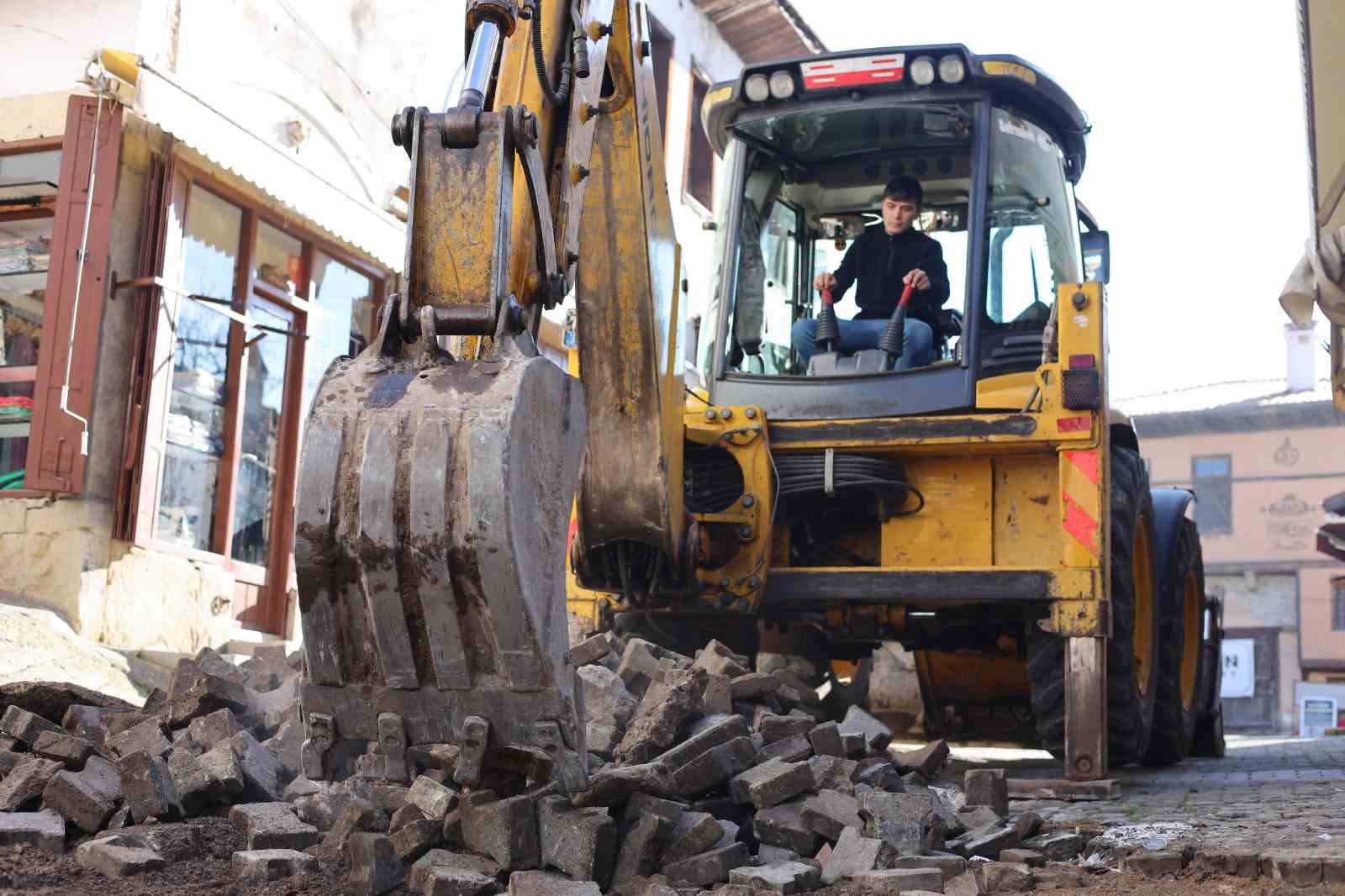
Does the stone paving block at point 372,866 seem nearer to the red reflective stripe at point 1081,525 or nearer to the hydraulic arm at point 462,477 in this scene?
the hydraulic arm at point 462,477

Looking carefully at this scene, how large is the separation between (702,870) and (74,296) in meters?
6.40

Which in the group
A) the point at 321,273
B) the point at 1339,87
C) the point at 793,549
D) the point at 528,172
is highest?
the point at 1339,87

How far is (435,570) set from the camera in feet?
11.9

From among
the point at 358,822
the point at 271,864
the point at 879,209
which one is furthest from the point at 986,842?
the point at 879,209

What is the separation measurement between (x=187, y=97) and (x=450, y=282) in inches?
230

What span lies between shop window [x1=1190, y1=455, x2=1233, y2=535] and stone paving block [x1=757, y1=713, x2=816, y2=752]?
35.0 metres

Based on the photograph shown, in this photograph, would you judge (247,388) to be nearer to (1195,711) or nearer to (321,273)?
(321,273)

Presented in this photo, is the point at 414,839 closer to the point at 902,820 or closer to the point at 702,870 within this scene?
the point at 702,870

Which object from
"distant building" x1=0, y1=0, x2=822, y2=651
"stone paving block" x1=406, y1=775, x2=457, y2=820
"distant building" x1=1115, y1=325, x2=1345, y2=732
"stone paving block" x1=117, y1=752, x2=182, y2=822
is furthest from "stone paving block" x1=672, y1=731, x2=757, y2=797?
"distant building" x1=1115, y1=325, x2=1345, y2=732

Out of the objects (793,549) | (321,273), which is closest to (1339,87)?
(793,549)

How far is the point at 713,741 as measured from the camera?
4910 mm

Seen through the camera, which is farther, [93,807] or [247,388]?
[247,388]

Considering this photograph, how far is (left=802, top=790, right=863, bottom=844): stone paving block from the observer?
4617 mm

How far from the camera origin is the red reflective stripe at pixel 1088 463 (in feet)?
21.7
